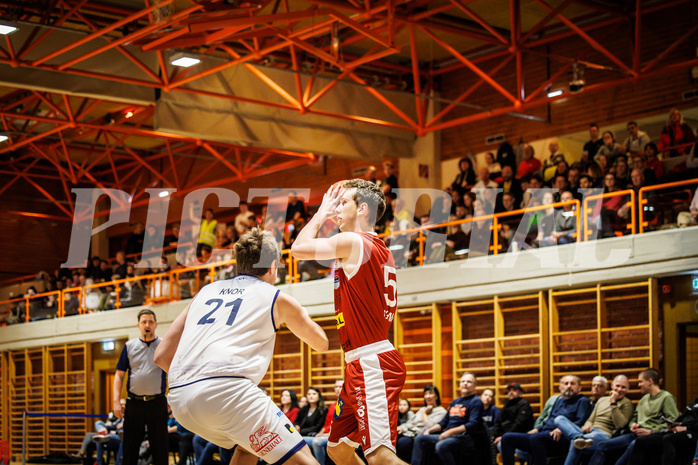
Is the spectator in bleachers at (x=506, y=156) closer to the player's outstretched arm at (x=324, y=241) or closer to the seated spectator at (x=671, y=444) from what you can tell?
the seated spectator at (x=671, y=444)

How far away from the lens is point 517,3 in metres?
15.2

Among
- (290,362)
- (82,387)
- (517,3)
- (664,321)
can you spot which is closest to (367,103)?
(517,3)

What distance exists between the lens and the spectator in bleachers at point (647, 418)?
10.3 metres

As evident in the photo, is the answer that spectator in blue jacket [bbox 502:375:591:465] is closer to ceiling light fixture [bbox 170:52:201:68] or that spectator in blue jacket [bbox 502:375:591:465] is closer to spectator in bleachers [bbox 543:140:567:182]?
spectator in bleachers [bbox 543:140:567:182]

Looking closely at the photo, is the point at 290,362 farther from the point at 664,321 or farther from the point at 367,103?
the point at 664,321

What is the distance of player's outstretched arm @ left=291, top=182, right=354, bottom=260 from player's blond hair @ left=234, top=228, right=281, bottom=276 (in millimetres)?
133

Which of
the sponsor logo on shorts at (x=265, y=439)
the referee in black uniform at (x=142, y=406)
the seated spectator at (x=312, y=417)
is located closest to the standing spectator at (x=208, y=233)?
the seated spectator at (x=312, y=417)

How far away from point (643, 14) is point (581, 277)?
6745mm

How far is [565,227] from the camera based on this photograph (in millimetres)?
13406

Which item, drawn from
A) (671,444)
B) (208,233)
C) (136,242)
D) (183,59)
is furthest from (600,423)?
(136,242)

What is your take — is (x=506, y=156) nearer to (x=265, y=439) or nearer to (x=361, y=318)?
(x=361, y=318)

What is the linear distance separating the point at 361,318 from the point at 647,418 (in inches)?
263

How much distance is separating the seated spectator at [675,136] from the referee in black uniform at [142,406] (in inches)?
394

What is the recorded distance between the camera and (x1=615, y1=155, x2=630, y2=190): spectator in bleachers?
13805 millimetres
